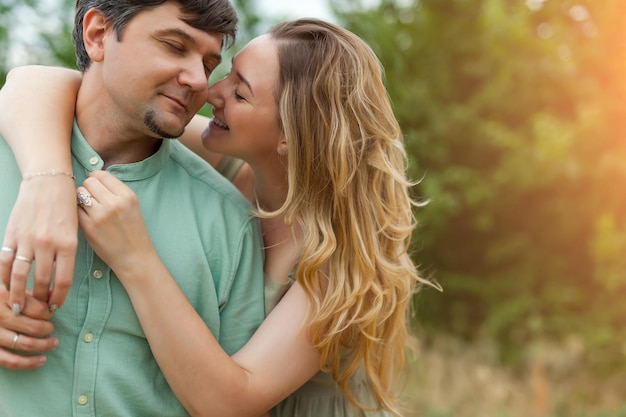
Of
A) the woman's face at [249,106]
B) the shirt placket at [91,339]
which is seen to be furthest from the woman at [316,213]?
the shirt placket at [91,339]

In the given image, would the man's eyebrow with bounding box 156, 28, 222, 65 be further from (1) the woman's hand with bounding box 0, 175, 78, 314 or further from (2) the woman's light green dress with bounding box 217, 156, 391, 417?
(2) the woman's light green dress with bounding box 217, 156, 391, 417

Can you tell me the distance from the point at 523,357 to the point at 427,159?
6.00ft

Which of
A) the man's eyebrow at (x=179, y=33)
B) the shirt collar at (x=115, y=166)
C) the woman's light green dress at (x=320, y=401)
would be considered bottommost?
the woman's light green dress at (x=320, y=401)

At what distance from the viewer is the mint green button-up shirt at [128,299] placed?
2215 millimetres

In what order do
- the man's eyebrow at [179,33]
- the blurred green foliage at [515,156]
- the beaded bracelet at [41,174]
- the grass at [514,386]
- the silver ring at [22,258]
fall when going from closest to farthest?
the silver ring at [22,258]
the beaded bracelet at [41,174]
the man's eyebrow at [179,33]
the grass at [514,386]
the blurred green foliage at [515,156]

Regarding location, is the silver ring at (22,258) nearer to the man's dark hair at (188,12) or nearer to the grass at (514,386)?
the man's dark hair at (188,12)

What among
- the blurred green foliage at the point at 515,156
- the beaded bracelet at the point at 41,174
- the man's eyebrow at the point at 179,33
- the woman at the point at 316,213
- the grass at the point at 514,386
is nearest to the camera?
the beaded bracelet at the point at 41,174

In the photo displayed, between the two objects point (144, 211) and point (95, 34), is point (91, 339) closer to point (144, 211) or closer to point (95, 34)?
point (144, 211)

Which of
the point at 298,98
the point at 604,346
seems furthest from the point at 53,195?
the point at 604,346

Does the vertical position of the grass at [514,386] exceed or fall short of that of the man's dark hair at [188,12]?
it falls short

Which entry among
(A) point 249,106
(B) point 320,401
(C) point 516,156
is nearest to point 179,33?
(A) point 249,106

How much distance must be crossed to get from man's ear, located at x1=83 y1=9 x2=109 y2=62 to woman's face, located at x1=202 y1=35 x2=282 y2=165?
0.41 meters

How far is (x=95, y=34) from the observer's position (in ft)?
8.06

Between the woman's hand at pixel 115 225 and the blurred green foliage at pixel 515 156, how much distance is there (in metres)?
2.75
